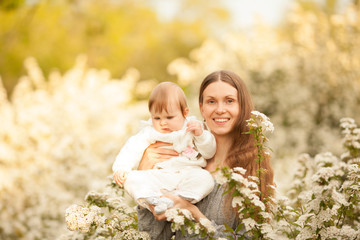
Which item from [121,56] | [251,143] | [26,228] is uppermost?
[121,56]

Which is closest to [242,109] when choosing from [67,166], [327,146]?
[67,166]

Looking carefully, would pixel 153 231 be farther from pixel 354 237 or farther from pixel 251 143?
pixel 354 237

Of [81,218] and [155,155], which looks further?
[155,155]

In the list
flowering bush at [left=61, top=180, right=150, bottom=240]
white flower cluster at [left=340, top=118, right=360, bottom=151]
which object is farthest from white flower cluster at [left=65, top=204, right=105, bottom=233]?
white flower cluster at [left=340, top=118, right=360, bottom=151]

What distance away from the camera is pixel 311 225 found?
1985 millimetres

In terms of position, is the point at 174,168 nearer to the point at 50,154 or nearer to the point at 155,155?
the point at 155,155

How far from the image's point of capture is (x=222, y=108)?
241cm

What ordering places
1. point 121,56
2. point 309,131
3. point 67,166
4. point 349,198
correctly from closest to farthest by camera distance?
point 349,198
point 67,166
point 309,131
point 121,56

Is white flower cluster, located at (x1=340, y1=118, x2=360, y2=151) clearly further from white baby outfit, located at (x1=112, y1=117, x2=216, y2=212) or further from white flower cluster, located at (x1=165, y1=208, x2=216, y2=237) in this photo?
white flower cluster, located at (x1=165, y1=208, x2=216, y2=237)

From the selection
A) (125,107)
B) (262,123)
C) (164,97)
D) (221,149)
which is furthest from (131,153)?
(125,107)

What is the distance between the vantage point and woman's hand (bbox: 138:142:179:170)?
91.7 inches

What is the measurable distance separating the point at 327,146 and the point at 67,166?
16.7ft

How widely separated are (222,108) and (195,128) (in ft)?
0.94

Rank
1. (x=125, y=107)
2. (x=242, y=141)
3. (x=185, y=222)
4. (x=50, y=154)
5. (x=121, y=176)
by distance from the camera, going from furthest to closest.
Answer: (x=125, y=107) → (x=50, y=154) → (x=242, y=141) → (x=121, y=176) → (x=185, y=222)
